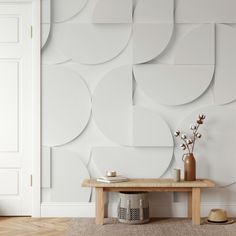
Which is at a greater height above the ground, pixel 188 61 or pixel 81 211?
pixel 188 61

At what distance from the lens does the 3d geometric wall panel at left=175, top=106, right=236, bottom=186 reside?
15.6 ft

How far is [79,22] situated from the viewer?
4785mm

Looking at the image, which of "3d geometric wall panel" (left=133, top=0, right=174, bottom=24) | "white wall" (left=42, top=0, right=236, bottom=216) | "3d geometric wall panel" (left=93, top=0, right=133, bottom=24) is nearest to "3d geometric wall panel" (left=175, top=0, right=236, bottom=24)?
"white wall" (left=42, top=0, right=236, bottom=216)

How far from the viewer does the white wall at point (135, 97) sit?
15.6 feet

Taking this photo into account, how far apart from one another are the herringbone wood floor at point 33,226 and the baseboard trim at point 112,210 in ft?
0.39

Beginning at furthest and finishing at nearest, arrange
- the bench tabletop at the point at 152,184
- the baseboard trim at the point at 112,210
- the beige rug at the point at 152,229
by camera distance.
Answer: the baseboard trim at the point at 112,210 → the bench tabletop at the point at 152,184 → the beige rug at the point at 152,229

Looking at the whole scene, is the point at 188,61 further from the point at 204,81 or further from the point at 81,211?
the point at 81,211

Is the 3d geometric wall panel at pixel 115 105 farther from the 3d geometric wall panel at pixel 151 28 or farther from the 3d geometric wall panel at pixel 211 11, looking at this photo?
the 3d geometric wall panel at pixel 211 11

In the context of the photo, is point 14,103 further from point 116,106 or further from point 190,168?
point 190,168

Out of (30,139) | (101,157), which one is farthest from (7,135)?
(101,157)

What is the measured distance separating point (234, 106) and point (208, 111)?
0.89 ft

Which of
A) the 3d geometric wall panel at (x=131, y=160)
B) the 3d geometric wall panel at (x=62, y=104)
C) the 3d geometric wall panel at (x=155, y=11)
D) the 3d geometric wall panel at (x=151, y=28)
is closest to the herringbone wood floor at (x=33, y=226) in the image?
the 3d geometric wall panel at (x=131, y=160)

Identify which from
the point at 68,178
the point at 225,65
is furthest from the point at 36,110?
the point at 225,65

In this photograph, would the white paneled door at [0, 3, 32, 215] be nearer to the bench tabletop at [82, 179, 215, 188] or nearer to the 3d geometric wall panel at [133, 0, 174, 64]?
the bench tabletop at [82, 179, 215, 188]
